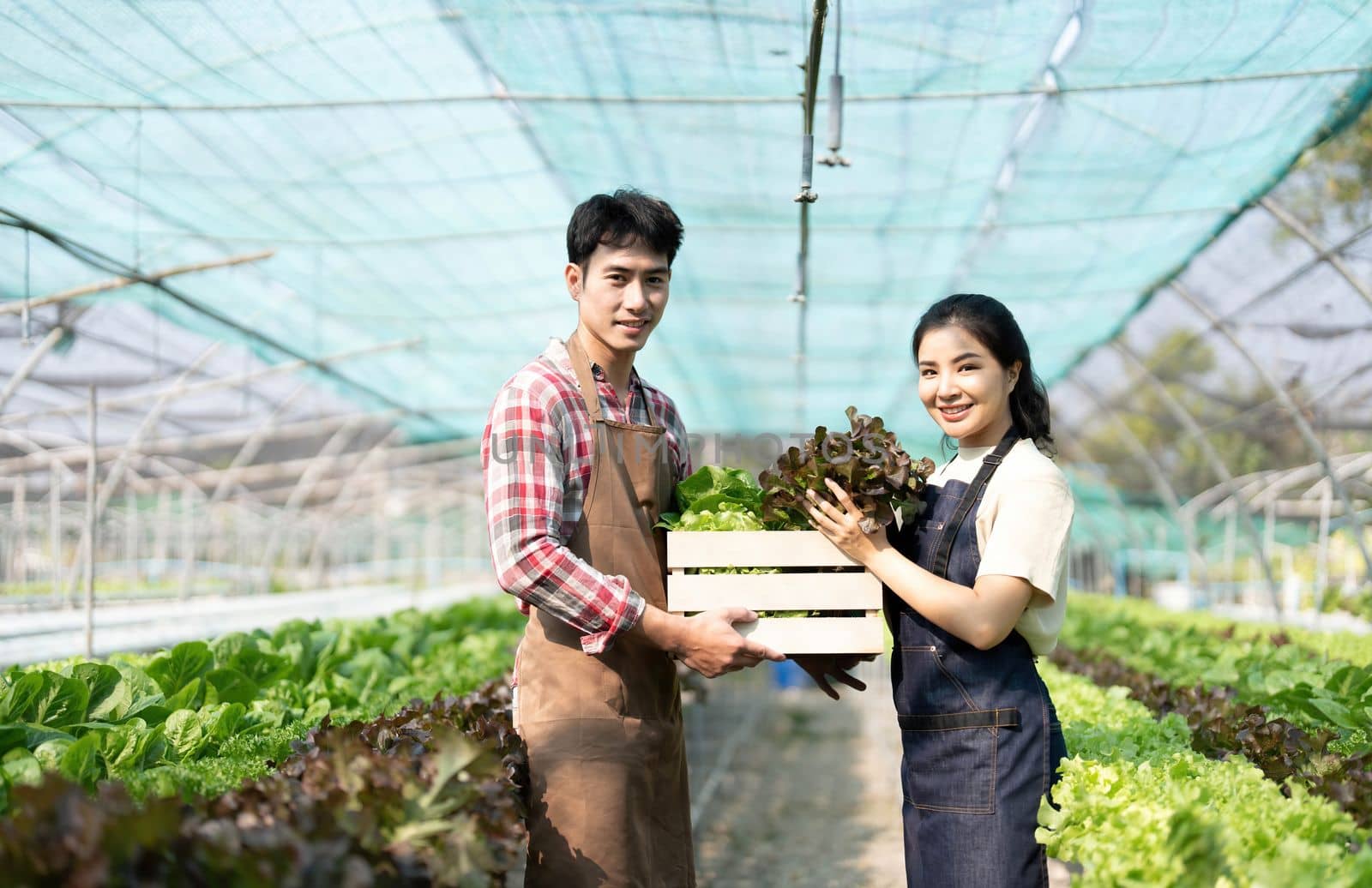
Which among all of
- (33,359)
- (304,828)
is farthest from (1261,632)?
(33,359)

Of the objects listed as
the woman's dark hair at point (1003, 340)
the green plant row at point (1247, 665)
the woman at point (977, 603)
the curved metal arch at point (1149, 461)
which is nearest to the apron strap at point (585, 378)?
the woman at point (977, 603)

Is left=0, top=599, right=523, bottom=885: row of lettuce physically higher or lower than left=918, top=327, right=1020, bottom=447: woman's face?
lower

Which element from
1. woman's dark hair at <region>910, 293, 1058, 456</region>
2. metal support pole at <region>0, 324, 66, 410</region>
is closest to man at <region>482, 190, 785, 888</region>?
woman's dark hair at <region>910, 293, 1058, 456</region>

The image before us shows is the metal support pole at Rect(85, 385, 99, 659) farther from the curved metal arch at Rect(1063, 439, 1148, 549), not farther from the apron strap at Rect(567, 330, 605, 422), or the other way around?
the curved metal arch at Rect(1063, 439, 1148, 549)

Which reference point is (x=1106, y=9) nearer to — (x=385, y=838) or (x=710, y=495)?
(x=710, y=495)

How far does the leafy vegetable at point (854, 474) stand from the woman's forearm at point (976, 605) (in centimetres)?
25

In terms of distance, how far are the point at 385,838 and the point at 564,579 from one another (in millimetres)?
667

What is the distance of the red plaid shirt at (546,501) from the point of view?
94.4 inches

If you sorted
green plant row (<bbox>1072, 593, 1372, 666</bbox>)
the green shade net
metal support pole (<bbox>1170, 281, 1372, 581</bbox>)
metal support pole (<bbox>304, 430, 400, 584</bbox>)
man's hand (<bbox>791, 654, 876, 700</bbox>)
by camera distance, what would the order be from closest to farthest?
man's hand (<bbox>791, 654, 876, 700</bbox>)
the green shade net
green plant row (<bbox>1072, 593, 1372, 666</bbox>)
metal support pole (<bbox>1170, 281, 1372, 581</bbox>)
metal support pole (<bbox>304, 430, 400, 584</bbox>)

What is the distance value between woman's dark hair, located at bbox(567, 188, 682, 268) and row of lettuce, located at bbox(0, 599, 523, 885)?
3.84ft

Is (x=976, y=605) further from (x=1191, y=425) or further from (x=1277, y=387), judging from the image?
(x=1191, y=425)

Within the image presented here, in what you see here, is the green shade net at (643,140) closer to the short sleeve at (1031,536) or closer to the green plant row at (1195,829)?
the short sleeve at (1031,536)

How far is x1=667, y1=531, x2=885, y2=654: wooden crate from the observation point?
2643 millimetres

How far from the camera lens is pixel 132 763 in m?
2.55
